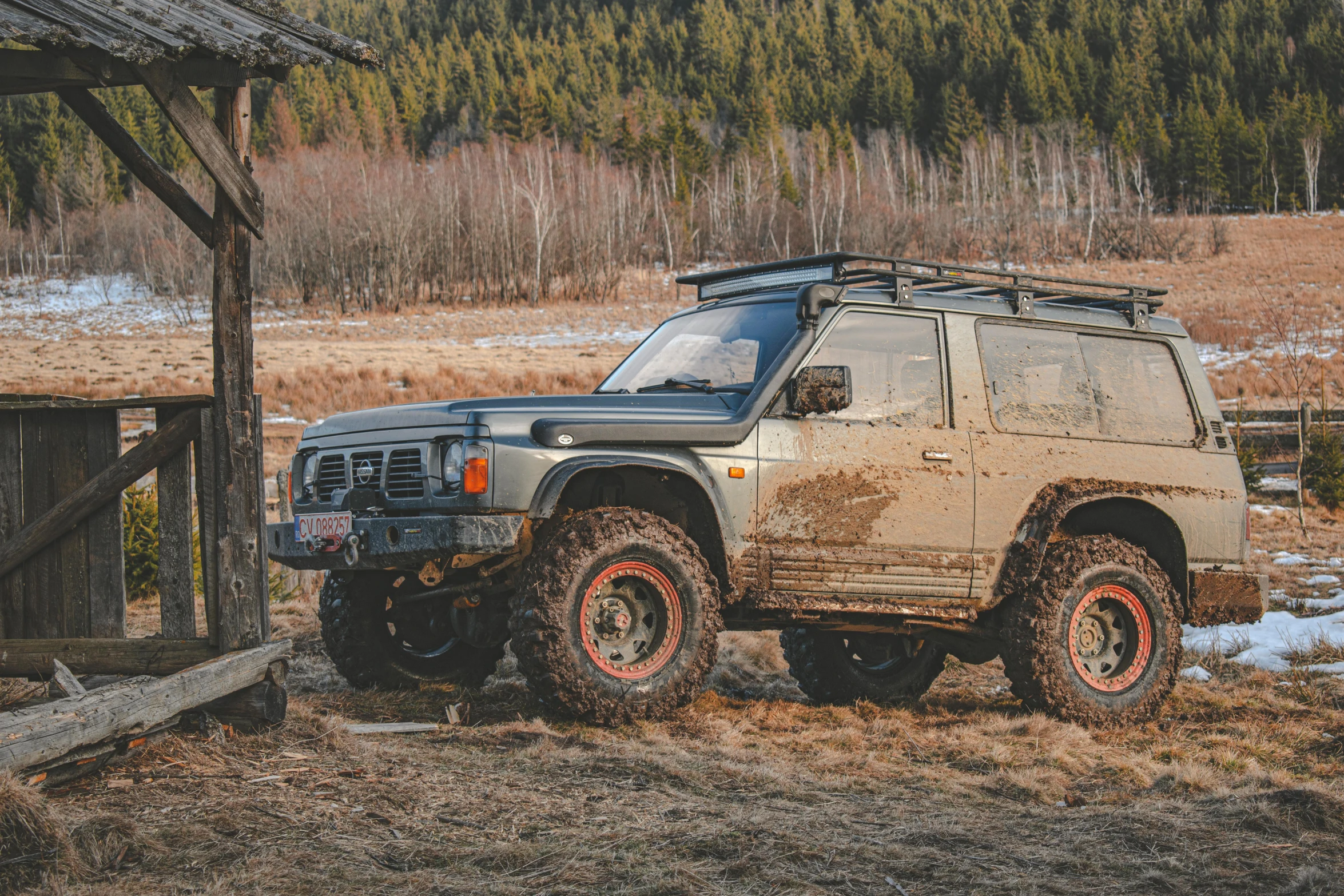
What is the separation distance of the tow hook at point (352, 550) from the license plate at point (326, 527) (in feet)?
0.17

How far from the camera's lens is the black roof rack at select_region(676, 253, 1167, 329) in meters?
6.75

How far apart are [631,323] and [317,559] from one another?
49.2m

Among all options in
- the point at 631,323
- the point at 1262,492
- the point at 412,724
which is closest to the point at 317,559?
the point at 412,724

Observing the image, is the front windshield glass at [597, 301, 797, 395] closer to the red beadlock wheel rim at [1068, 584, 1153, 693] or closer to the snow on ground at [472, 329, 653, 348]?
the red beadlock wheel rim at [1068, 584, 1153, 693]

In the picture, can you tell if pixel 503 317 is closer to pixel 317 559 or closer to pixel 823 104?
pixel 317 559

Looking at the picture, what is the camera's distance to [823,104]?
130m

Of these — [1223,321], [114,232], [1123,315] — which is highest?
[114,232]

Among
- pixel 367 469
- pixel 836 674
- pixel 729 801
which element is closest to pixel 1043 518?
pixel 836 674

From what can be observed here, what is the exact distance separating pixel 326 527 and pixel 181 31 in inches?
93.9

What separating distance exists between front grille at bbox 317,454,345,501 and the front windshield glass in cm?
161

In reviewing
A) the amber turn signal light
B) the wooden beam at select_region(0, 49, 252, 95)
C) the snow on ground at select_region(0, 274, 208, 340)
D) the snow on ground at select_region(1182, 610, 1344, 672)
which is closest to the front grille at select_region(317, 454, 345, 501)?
the amber turn signal light

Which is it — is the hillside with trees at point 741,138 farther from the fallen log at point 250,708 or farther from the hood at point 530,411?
the fallen log at point 250,708

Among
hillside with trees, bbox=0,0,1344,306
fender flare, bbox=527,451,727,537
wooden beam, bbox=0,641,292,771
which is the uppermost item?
hillside with trees, bbox=0,0,1344,306

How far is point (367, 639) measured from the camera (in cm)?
688
